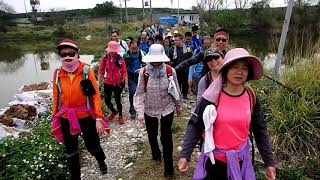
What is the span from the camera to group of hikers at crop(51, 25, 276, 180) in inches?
99.0

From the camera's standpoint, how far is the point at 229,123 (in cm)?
249

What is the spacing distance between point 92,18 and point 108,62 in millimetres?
62330

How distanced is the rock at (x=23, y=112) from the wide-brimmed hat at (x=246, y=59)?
6771mm

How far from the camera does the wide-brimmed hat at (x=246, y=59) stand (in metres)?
2.43

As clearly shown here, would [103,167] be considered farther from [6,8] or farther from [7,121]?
[6,8]

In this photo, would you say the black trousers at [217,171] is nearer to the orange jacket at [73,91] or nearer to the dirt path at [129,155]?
the orange jacket at [73,91]

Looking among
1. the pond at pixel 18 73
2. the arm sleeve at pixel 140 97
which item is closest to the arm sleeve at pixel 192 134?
the arm sleeve at pixel 140 97

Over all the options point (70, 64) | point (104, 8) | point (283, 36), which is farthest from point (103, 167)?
point (104, 8)

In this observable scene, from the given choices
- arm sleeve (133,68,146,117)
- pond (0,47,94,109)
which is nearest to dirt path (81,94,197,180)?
arm sleeve (133,68,146,117)

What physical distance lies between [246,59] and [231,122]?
48cm

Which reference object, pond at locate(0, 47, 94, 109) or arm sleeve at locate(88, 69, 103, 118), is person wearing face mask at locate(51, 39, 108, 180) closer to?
arm sleeve at locate(88, 69, 103, 118)

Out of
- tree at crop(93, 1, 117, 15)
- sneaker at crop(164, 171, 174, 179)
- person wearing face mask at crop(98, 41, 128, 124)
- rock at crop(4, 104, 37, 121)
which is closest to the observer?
sneaker at crop(164, 171, 174, 179)

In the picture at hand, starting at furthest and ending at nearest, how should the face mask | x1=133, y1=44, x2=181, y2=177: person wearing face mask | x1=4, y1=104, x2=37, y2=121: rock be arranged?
x1=4, y1=104, x2=37, y2=121: rock
x1=133, y1=44, x2=181, y2=177: person wearing face mask
the face mask

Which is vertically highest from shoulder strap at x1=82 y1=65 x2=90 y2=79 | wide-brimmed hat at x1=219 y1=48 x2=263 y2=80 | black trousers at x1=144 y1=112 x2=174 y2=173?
wide-brimmed hat at x1=219 y1=48 x2=263 y2=80
